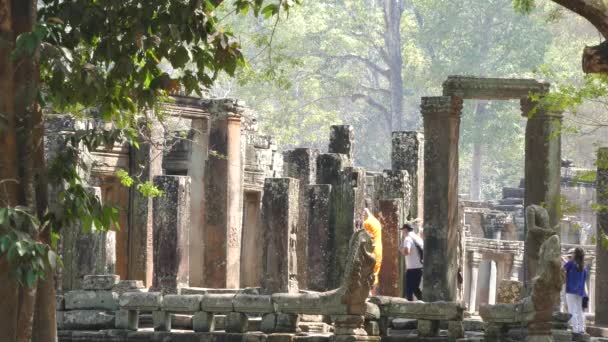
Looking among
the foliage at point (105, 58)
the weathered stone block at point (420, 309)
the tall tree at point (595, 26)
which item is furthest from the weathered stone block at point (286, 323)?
the tall tree at point (595, 26)

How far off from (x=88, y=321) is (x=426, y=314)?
4.27m

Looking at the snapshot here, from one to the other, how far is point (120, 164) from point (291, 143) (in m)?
27.4

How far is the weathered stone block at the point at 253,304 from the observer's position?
67.6 feet

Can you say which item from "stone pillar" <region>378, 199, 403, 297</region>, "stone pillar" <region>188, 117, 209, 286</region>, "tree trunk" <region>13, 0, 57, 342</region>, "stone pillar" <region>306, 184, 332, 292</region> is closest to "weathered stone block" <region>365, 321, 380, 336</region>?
"stone pillar" <region>306, 184, 332, 292</region>

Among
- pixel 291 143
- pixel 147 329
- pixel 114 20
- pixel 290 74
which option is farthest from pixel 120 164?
pixel 290 74

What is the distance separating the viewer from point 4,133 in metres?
13.0

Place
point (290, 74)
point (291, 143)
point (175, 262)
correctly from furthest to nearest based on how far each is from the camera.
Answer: point (290, 74)
point (291, 143)
point (175, 262)

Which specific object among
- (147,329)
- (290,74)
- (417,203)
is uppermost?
(290,74)

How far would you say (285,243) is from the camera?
23.3 metres

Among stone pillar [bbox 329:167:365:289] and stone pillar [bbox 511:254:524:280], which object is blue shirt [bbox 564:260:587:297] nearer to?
stone pillar [bbox 329:167:365:289]

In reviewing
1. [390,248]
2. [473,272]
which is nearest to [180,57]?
[390,248]

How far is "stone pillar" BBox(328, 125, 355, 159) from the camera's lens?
89.1 ft

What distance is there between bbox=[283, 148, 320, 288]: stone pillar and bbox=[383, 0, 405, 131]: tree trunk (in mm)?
29348

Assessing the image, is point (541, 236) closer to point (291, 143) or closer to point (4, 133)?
point (4, 133)
